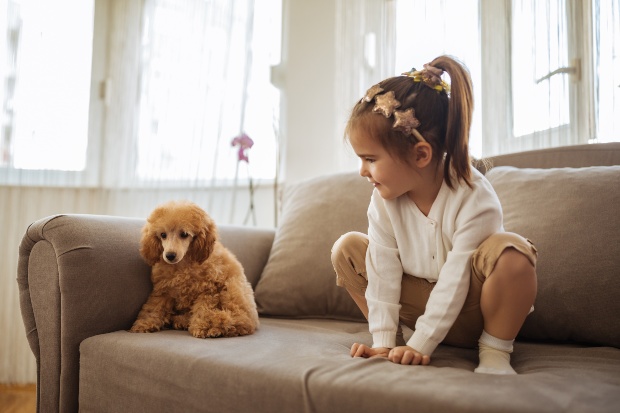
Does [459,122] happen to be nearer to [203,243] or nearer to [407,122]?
[407,122]

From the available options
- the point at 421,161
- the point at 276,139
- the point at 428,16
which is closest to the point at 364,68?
the point at 428,16

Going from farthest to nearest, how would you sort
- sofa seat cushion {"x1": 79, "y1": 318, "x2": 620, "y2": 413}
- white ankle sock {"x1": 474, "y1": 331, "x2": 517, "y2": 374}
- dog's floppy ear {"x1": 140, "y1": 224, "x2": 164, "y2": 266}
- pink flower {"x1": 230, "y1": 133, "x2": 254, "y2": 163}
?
pink flower {"x1": 230, "y1": 133, "x2": 254, "y2": 163} < dog's floppy ear {"x1": 140, "y1": 224, "x2": 164, "y2": 266} < white ankle sock {"x1": 474, "y1": 331, "x2": 517, "y2": 374} < sofa seat cushion {"x1": 79, "y1": 318, "x2": 620, "y2": 413}

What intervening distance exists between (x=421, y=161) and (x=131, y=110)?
194 cm

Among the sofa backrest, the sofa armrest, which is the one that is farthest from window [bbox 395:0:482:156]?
the sofa armrest

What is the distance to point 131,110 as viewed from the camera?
265 cm

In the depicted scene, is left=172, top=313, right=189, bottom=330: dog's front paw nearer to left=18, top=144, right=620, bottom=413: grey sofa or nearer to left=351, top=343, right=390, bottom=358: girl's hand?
left=18, top=144, right=620, bottom=413: grey sofa

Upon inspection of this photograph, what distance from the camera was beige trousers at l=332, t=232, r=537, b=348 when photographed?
3.36 feet

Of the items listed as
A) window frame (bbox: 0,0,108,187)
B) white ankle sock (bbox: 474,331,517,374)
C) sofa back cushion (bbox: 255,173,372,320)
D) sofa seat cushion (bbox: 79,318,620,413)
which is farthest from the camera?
window frame (bbox: 0,0,108,187)

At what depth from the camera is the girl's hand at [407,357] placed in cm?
100

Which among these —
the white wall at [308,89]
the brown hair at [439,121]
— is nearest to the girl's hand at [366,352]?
the brown hair at [439,121]

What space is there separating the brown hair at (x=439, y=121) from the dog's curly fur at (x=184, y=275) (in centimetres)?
55

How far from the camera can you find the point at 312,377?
894 millimetres

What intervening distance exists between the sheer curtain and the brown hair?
1365 millimetres

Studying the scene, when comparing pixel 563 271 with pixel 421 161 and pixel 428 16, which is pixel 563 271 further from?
pixel 428 16
